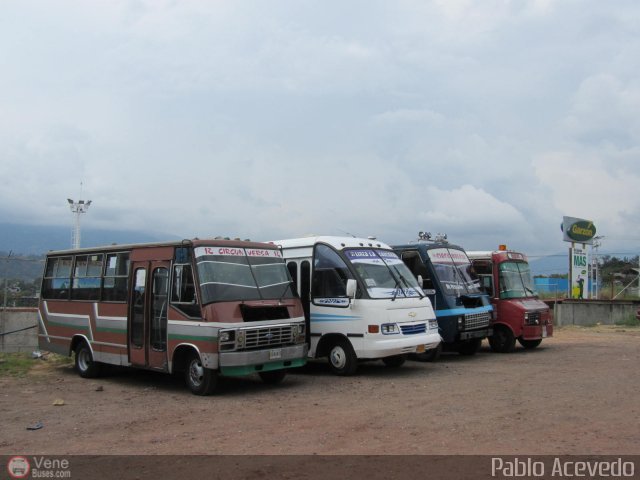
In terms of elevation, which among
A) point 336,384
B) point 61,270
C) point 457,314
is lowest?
point 336,384

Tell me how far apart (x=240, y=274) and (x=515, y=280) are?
8497mm

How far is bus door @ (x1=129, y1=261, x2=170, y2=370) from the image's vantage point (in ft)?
35.3

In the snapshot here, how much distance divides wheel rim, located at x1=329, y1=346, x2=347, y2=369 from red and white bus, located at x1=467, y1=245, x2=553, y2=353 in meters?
5.45

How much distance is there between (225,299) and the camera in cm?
1012

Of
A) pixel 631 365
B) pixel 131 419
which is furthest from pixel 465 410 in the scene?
pixel 631 365

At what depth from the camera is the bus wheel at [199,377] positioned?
32.6ft

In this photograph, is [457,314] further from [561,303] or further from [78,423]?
[561,303]

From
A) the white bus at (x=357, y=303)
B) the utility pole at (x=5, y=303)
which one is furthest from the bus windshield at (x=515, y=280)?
the utility pole at (x=5, y=303)

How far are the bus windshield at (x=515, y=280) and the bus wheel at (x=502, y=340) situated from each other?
0.88 meters

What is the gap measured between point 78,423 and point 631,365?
10750 millimetres

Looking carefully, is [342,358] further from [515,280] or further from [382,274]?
[515,280]
